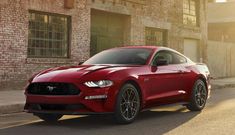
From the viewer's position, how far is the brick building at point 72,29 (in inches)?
680

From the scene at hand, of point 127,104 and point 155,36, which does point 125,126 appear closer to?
point 127,104

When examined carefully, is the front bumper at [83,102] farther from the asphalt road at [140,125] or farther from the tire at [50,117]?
the tire at [50,117]

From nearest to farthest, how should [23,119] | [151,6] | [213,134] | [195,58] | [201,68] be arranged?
[213,134] < [23,119] < [201,68] < [151,6] < [195,58]

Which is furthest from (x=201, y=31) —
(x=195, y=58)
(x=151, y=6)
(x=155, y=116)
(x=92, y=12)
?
(x=155, y=116)

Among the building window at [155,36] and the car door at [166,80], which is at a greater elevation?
the building window at [155,36]

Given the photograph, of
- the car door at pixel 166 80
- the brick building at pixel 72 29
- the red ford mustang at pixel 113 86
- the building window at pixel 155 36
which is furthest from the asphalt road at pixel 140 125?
the building window at pixel 155 36

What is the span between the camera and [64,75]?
8.62 metres

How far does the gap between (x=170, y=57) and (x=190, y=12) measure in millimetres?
19504

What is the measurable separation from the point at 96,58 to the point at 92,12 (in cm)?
1147

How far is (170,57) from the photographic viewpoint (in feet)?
35.7

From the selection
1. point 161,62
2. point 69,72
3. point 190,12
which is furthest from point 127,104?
point 190,12

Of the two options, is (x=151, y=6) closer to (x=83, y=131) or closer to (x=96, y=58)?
(x=96, y=58)

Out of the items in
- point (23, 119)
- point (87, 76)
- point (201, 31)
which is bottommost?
point (23, 119)

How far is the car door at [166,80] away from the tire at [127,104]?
480 mm
